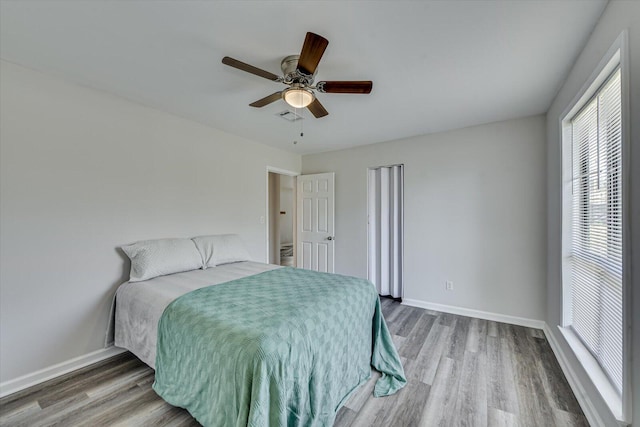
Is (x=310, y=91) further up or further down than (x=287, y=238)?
further up

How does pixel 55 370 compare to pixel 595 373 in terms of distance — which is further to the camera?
pixel 55 370

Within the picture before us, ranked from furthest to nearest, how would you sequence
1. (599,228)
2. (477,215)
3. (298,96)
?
(477,215)
(298,96)
(599,228)

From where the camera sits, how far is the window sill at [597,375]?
1.32 meters

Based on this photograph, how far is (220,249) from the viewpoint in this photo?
2902 mm

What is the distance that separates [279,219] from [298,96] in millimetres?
3595

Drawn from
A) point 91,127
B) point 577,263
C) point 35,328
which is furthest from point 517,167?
point 35,328

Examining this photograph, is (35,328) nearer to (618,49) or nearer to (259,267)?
(259,267)

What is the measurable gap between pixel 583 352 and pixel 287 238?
714cm

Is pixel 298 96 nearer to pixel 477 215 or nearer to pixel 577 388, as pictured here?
pixel 477 215

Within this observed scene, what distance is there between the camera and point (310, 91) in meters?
1.86

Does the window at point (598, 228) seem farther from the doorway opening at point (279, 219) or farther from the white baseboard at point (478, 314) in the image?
the doorway opening at point (279, 219)

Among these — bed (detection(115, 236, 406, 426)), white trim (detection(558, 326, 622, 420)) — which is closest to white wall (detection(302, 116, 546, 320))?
white trim (detection(558, 326, 622, 420))

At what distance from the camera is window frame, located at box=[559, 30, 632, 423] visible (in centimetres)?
118

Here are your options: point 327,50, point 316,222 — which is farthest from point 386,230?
point 327,50
